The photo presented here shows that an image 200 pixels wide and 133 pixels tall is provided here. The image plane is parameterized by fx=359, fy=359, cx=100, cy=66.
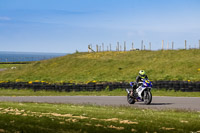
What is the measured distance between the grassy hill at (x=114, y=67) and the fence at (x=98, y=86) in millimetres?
7678

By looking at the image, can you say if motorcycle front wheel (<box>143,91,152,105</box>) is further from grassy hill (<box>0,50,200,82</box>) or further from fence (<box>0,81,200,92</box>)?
grassy hill (<box>0,50,200,82</box>)

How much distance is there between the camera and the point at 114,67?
146ft

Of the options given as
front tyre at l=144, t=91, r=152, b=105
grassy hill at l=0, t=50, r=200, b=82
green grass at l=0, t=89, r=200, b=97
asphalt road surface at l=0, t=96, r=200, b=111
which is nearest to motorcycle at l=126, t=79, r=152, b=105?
front tyre at l=144, t=91, r=152, b=105

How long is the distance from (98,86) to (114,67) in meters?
17.3

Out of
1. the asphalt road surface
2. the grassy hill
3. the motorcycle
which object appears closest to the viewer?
the asphalt road surface

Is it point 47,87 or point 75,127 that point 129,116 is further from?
point 47,87

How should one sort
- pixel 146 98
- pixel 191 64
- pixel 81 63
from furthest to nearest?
pixel 81 63, pixel 191 64, pixel 146 98

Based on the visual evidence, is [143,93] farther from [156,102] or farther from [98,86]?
[98,86]

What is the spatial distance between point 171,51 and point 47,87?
25.6 m

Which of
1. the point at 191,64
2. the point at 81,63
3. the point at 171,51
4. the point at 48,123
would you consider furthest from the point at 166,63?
the point at 48,123

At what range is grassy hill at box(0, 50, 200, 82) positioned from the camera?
3797 cm

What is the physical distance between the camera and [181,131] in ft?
31.3

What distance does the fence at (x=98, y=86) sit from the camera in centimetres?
2508

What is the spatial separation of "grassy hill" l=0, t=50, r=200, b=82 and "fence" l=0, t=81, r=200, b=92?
7678mm
